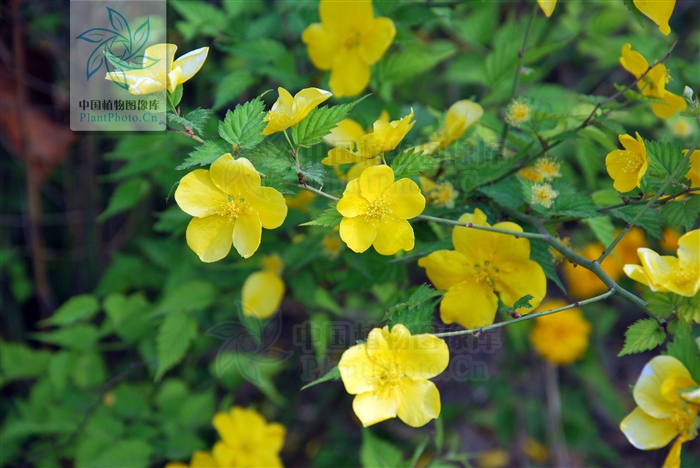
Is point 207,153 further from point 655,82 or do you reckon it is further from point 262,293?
point 655,82

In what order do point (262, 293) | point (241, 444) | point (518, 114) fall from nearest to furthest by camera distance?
point (518, 114), point (262, 293), point (241, 444)

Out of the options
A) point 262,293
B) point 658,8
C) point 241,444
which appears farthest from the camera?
point 241,444

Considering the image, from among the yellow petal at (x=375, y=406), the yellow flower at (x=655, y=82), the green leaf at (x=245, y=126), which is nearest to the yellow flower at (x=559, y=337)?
the yellow flower at (x=655, y=82)

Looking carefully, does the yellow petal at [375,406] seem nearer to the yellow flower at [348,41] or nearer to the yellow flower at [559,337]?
the yellow flower at [348,41]

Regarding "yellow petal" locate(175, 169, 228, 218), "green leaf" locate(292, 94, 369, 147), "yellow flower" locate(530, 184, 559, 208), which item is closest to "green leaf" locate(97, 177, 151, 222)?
"yellow petal" locate(175, 169, 228, 218)

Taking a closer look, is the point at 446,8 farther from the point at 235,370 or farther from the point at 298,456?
the point at 298,456

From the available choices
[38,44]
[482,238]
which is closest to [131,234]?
[38,44]

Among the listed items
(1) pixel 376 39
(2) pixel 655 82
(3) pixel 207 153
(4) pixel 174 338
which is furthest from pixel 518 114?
(4) pixel 174 338
